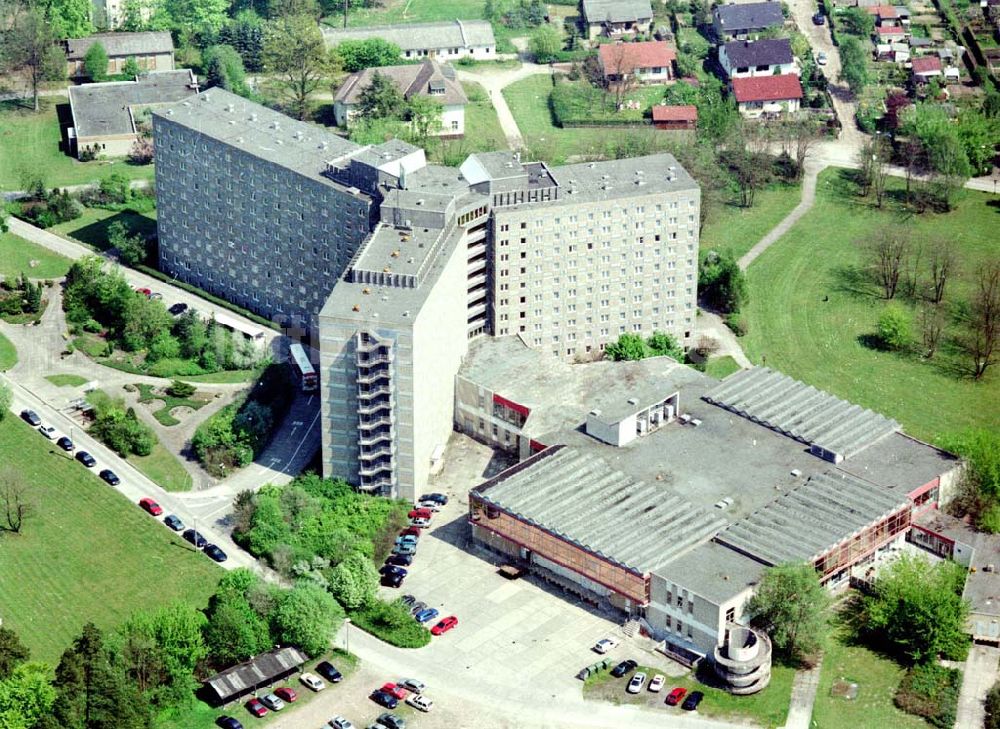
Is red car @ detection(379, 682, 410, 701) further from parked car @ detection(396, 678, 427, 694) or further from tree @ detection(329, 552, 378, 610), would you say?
tree @ detection(329, 552, 378, 610)

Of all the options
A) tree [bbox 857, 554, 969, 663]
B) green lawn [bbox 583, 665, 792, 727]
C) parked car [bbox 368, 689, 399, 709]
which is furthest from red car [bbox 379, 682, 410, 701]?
tree [bbox 857, 554, 969, 663]

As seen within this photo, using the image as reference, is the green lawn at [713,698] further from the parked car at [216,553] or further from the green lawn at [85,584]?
the parked car at [216,553]

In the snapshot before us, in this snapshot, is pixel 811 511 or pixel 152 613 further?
pixel 811 511

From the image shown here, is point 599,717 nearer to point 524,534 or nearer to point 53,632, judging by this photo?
point 524,534

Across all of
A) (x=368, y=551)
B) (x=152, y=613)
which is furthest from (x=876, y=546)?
(x=152, y=613)

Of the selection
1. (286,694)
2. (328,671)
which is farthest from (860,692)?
(286,694)
